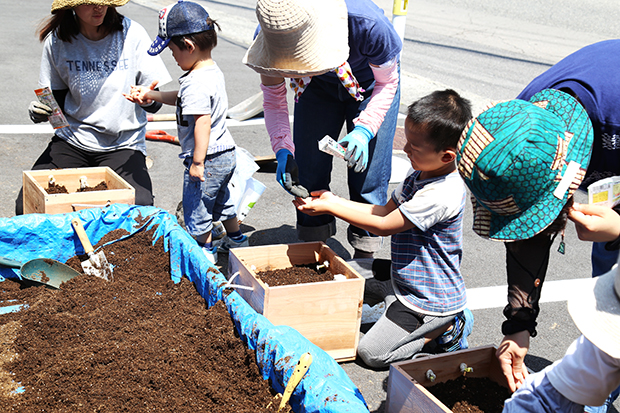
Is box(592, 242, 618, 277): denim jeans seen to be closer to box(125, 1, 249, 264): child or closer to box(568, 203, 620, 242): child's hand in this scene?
box(568, 203, 620, 242): child's hand

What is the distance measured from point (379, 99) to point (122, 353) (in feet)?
5.53

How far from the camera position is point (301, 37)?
2.23 meters

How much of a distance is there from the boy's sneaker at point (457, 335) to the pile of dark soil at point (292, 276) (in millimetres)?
615

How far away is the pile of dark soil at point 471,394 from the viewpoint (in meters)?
2.18

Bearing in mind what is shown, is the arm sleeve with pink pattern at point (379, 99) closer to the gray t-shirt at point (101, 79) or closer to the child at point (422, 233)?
the child at point (422, 233)

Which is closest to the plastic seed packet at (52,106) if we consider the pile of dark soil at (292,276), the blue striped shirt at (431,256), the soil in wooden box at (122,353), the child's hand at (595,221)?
the soil in wooden box at (122,353)

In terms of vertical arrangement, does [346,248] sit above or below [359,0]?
below

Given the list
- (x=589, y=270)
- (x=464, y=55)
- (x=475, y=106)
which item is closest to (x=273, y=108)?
(x=589, y=270)

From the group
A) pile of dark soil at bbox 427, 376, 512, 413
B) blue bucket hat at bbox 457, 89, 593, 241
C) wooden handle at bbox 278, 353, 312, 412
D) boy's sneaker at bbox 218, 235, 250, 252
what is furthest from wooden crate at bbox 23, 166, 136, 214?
blue bucket hat at bbox 457, 89, 593, 241

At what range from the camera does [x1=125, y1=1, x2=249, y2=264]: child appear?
301 cm

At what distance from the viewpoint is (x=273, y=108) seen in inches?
117

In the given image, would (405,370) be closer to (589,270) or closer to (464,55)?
(589,270)

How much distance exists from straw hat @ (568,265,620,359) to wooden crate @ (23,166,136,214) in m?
2.66

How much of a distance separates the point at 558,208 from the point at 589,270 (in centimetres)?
259
